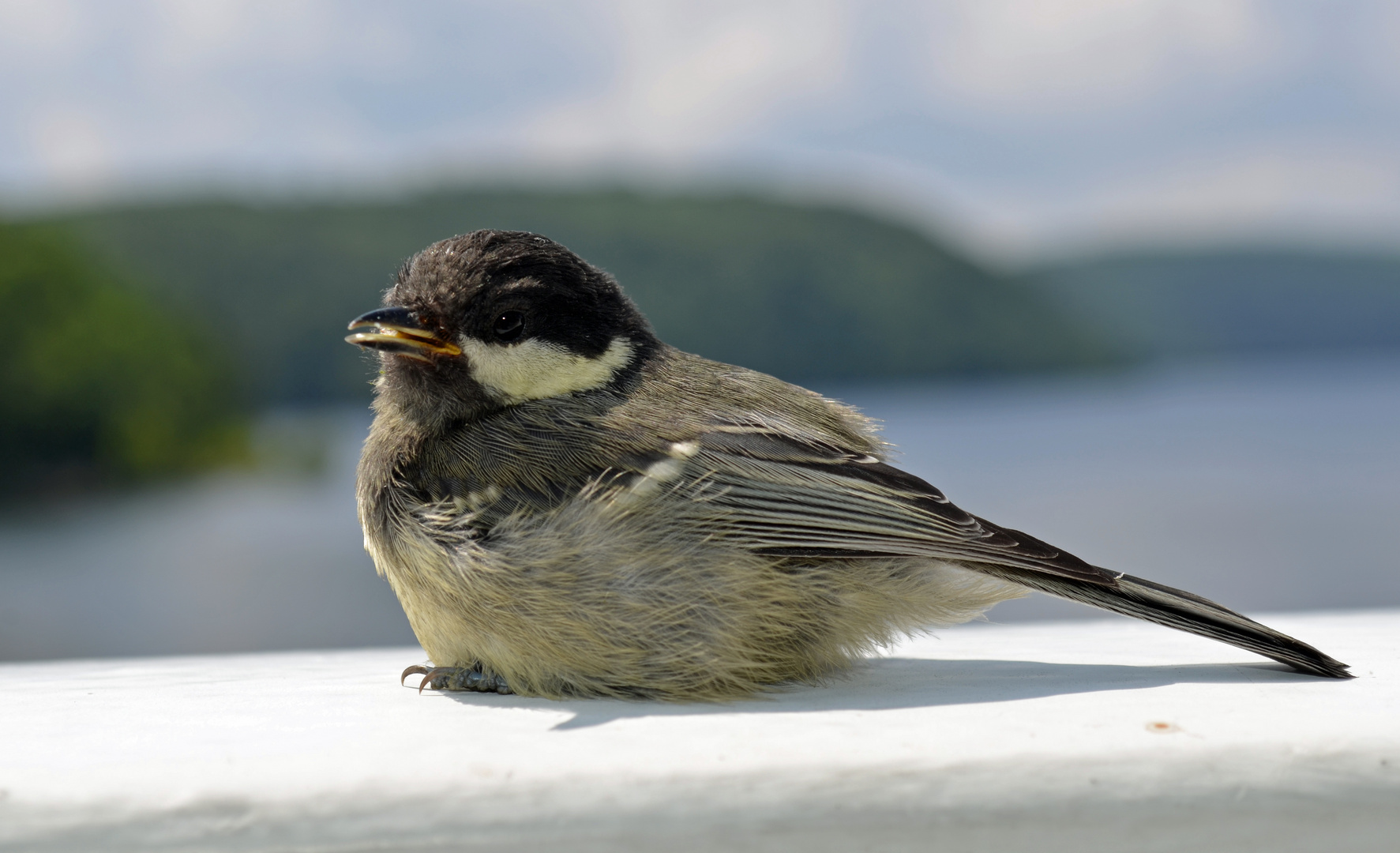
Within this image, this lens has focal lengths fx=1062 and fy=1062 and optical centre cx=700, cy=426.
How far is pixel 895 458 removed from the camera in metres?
2.76

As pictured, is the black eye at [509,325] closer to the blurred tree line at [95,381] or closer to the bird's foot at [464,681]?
the bird's foot at [464,681]

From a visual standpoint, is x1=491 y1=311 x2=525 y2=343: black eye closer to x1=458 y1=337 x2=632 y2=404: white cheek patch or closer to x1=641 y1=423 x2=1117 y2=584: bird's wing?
x1=458 y1=337 x2=632 y2=404: white cheek patch

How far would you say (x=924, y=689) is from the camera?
214 centimetres

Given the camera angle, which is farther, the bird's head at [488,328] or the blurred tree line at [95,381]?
the blurred tree line at [95,381]

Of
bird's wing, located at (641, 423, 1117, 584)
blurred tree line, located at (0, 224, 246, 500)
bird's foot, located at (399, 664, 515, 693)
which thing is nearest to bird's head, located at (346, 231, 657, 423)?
bird's wing, located at (641, 423, 1117, 584)

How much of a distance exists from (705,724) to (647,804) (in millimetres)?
306

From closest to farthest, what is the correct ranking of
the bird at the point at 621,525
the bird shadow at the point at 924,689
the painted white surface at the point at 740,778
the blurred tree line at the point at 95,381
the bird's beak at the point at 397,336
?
the painted white surface at the point at 740,778
the bird shadow at the point at 924,689
the bird at the point at 621,525
the bird's beak at the point at 397,336
the blurred tree line at the point at 95,381

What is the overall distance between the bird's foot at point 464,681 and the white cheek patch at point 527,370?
610mm

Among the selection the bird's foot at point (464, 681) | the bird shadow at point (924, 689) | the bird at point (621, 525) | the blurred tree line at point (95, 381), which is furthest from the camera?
the blurred tree line at point (95, 381)

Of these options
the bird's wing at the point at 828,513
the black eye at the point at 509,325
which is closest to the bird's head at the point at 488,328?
the black eye at the point at 509,325

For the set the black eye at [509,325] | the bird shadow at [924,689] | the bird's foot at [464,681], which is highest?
the black eye at [509,325]

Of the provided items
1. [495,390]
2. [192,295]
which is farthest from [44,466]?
[495,390]

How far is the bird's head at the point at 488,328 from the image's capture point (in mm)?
2400

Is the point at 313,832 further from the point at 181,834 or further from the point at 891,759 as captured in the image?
the point at 891,759
